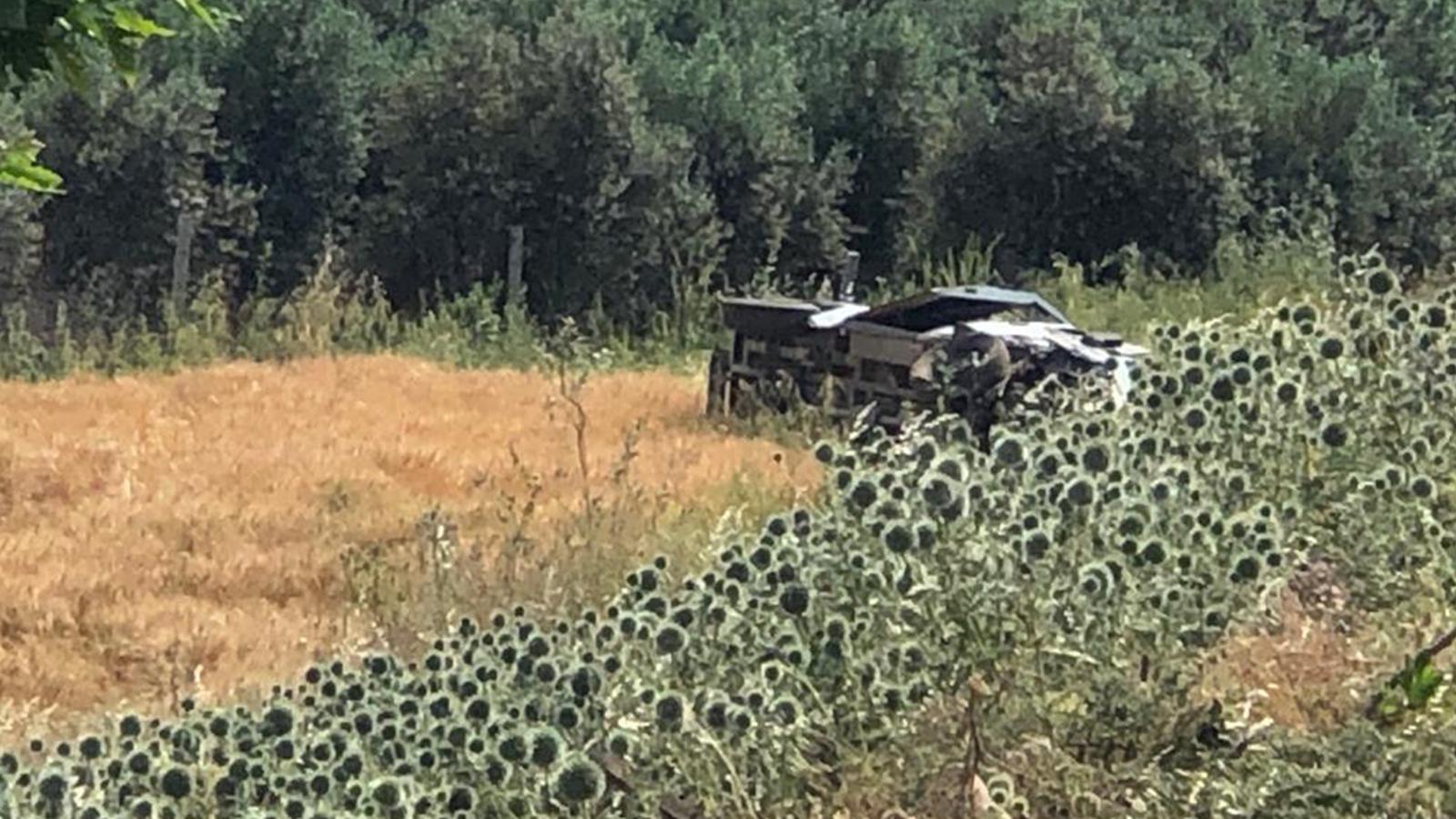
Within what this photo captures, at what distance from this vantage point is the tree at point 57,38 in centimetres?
213

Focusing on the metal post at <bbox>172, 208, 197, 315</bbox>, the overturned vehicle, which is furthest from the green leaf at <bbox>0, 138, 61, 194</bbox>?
the metal post at <bbox>172, 208, 197, 315</bbox>

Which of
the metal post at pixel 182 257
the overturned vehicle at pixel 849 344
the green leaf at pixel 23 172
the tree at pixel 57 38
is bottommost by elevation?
the metal post at pixel 182 257

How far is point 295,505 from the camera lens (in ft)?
25.4

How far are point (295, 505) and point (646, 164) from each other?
31.6 ft

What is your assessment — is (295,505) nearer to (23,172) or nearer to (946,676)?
(23,172)

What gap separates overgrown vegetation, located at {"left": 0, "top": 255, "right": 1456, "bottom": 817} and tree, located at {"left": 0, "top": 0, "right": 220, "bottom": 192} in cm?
65

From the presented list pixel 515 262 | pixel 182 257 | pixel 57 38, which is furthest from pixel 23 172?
pixel 515 262

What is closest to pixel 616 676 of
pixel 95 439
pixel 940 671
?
pixel 940 671

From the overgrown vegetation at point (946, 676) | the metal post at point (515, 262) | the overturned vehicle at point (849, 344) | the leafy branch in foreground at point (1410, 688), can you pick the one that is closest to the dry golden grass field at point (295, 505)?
the overturned vehicle at point (849, 344)

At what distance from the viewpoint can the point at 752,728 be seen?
5.72 ft

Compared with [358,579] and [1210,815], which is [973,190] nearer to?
[358,579]

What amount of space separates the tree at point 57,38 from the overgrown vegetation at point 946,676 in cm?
65

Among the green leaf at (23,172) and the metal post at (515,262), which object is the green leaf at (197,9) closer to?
the green leaf at (23,172)

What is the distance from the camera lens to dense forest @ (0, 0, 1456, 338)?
1620 centimetres
